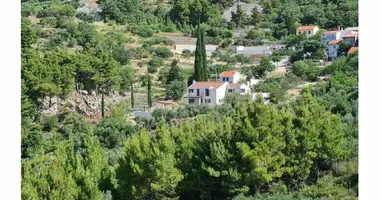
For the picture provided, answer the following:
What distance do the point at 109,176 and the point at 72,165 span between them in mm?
1226

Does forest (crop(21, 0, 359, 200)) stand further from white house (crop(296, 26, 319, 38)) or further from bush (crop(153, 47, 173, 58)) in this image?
white house (crop(296, 26, 319, 38))

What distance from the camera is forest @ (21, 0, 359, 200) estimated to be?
35.2ft

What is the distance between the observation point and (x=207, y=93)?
23.3 m

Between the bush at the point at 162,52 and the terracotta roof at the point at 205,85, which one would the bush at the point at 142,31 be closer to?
the bush at the point at 162,52

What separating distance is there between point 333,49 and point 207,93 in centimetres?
934

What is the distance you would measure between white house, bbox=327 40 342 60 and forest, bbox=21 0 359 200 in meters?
0.77

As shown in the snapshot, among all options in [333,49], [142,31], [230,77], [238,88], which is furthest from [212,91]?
[142,31]

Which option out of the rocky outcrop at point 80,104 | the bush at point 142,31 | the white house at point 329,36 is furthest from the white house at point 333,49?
the rocky outcrop at point 80,104

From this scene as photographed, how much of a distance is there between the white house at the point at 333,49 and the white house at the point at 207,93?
8.33 meters

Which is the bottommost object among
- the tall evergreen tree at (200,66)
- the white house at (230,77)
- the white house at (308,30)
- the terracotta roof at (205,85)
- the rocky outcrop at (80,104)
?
the rocky outcrop at (80,104)

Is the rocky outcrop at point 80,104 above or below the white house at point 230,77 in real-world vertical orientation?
below

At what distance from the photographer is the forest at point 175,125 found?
35.2 feet

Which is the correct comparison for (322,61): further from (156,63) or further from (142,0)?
(142,0)

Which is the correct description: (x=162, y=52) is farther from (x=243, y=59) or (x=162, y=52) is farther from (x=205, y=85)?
(x=205, y=85)
